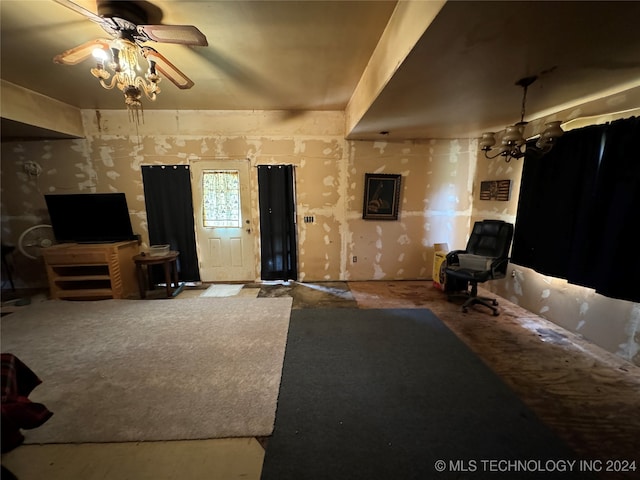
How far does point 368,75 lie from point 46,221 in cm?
508

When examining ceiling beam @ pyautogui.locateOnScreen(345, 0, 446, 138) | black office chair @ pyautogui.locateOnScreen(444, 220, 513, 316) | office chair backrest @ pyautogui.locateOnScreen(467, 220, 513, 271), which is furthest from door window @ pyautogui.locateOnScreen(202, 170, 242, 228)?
office chair backrest @ pyautogui.locateOnScreen(467, 220, 513, 271)

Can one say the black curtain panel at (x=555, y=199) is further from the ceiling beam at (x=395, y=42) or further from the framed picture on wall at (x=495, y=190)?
the ceiling beam at (x=395, y=42)

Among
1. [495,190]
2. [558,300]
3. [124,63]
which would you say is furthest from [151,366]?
[495,190]

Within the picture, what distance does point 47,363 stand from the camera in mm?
2096

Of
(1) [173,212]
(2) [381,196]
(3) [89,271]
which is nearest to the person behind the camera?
(3) [89,271]

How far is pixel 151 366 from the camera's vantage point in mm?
2070

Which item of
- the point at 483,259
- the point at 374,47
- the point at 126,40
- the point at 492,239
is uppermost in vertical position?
the point at 374,47

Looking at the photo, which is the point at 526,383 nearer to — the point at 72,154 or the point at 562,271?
the point at 562,271

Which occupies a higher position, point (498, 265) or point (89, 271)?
point (498, 265)

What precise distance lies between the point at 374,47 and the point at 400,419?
276 cm

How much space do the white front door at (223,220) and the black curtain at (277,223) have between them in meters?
0.22

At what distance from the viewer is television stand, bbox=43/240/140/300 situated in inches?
130

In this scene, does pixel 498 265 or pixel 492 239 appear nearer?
pixel 498 265

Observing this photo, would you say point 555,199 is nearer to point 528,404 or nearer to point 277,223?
point 528,404
